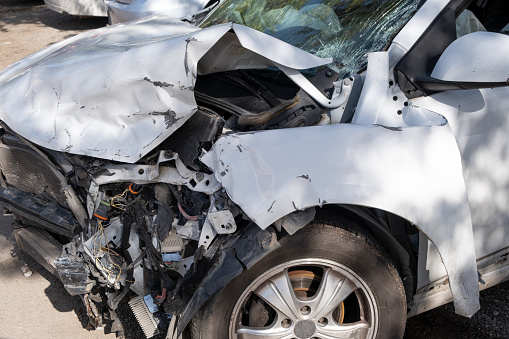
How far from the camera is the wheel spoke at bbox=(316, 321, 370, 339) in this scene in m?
2.46

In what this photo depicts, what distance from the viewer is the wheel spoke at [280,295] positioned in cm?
236

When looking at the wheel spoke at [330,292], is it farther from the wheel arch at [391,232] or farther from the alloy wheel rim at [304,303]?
the wheel arch at [391,232]

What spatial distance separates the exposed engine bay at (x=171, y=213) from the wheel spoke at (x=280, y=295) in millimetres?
225

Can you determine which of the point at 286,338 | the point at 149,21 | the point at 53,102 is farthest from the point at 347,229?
the point at 149,21

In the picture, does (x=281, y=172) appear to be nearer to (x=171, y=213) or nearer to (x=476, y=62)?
(x=171, y=213)

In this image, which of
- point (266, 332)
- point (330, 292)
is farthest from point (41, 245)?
point (330, 292)

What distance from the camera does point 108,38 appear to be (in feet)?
10.8

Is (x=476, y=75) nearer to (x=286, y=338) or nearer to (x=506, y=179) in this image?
(x=506, y=179)

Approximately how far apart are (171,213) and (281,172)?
2.09 feet

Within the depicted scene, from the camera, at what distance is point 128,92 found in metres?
2.48

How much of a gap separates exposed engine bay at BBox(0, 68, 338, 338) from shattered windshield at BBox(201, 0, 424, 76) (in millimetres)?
186

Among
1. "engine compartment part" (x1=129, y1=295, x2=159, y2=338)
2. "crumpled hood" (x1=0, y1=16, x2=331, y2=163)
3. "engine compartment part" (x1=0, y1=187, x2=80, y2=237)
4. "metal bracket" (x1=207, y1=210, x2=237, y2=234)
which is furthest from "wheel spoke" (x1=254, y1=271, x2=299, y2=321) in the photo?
"engine compartment part" (x1=0, y1=187, x2=80, y2=237)

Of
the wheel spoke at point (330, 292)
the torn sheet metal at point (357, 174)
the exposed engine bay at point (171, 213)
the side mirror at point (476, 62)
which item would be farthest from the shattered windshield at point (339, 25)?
the wheel spoke at point (330, 292)

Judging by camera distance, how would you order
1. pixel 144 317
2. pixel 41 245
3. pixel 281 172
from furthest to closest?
pixel 41 245, pixel 144 317, pixel 281 172
